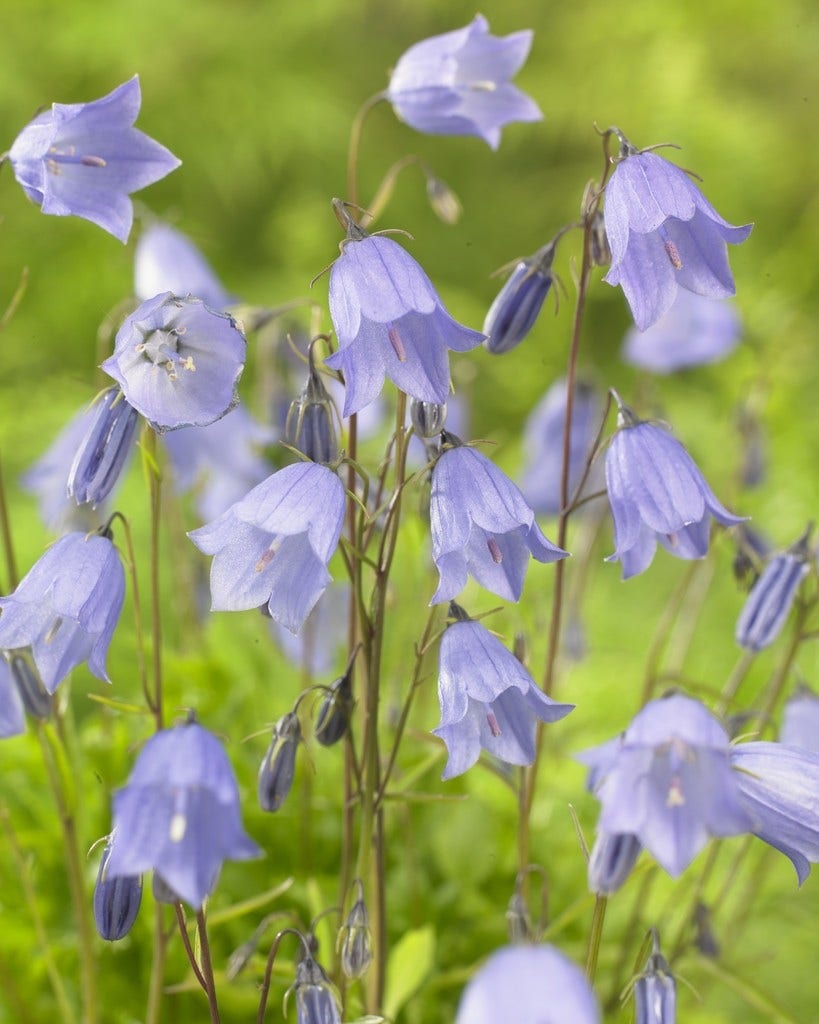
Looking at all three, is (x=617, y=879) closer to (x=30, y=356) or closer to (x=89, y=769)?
(x=89, y=769)

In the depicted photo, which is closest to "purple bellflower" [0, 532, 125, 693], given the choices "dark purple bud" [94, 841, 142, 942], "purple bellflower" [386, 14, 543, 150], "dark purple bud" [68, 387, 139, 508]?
"dark purple bud" [68, 387, 139, 508]

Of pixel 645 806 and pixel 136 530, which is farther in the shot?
pixel 136 530

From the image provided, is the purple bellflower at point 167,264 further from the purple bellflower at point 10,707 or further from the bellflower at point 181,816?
the bellflower at point 181,816

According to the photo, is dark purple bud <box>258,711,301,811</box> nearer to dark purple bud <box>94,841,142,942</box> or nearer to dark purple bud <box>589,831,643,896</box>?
dark purple bud <box>94,841,142,942</box>

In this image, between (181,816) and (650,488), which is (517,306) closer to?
(650,488)

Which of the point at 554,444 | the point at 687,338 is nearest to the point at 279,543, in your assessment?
the point at 554,444

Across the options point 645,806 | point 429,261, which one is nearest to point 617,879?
point 645,806
